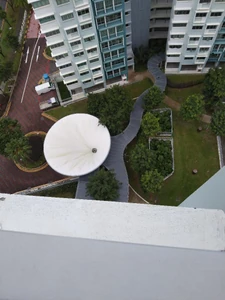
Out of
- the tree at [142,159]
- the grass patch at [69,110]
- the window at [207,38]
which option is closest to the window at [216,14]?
the window at [207,38]

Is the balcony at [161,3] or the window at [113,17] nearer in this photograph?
the window at [113,17]

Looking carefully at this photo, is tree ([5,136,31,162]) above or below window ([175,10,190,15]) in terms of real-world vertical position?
below

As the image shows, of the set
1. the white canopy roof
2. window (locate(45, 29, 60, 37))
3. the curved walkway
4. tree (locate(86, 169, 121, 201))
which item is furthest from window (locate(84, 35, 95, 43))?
tree (locate(86, 169, 121, 201))

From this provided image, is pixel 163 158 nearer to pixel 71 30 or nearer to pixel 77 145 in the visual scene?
pixel 77 145

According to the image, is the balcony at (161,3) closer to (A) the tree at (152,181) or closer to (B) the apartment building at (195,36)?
(B) the apartment building at (195,36)

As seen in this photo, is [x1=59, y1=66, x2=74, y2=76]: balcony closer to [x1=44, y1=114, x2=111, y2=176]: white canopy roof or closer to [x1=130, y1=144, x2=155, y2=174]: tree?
[x1=44, y1=114, x2=111, y2=176]: white canopy roof

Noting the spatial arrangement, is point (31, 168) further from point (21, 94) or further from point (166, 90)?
point (166, 90)

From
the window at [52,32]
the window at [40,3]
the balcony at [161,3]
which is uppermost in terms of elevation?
the window at [40,3]
